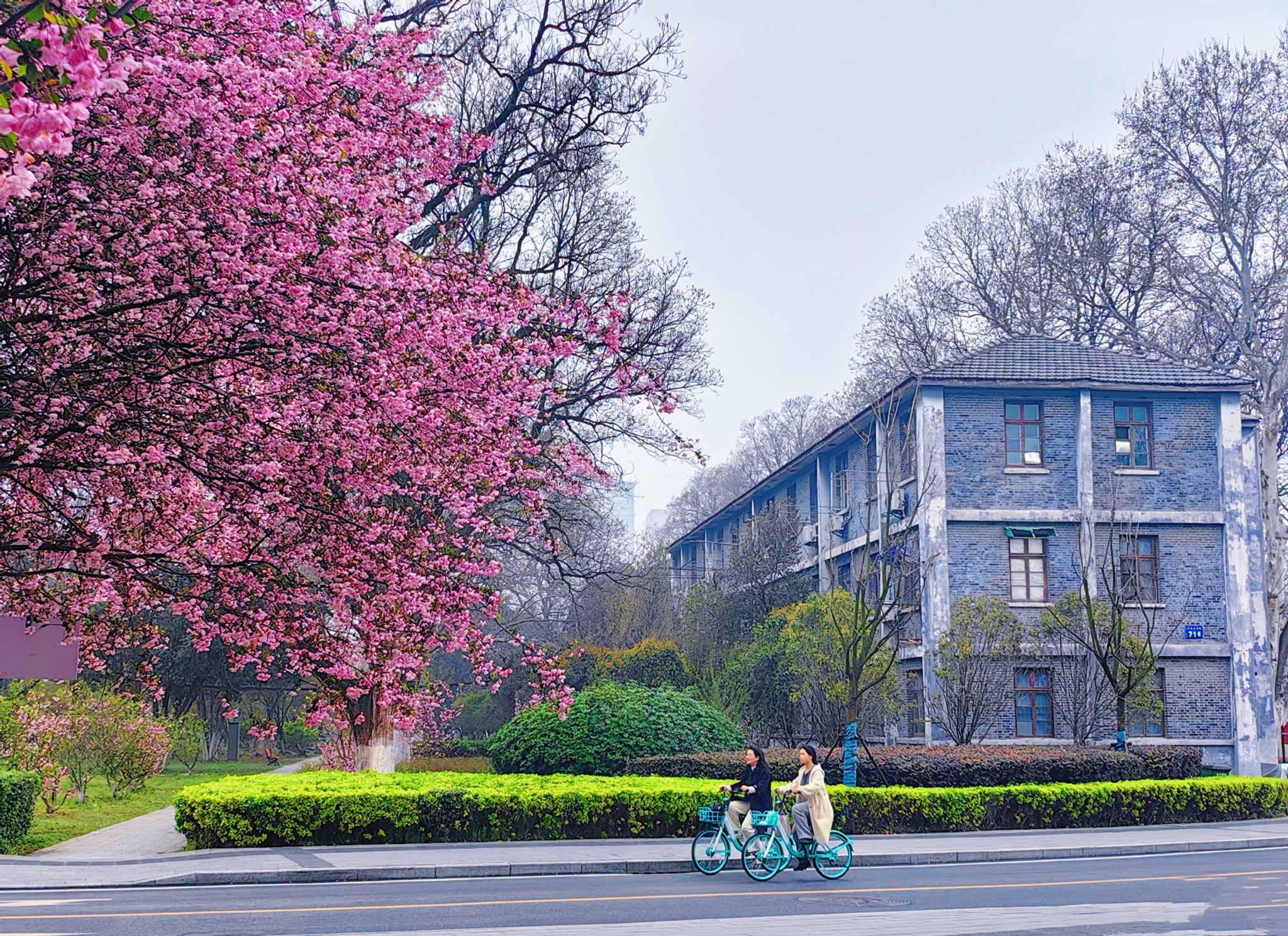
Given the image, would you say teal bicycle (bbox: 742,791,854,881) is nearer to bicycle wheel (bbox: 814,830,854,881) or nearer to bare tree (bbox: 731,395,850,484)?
bicycle wheel (bbox: 814,830,854,881)

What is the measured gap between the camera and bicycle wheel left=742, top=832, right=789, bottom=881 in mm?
15797

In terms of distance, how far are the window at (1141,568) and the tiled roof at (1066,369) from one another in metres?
4.27

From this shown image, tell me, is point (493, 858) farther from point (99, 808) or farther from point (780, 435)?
point (780, 435)

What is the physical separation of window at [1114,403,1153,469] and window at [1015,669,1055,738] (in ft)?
21.2

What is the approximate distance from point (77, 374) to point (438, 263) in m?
4.27

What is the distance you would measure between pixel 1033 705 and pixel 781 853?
20.0 m

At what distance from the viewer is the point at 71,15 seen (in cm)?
448

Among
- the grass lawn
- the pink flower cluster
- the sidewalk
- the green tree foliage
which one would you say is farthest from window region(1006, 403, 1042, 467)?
the pink flower cluster

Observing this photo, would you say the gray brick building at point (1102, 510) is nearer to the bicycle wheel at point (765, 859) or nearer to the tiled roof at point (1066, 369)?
the tiled roof at point (1066, 369)

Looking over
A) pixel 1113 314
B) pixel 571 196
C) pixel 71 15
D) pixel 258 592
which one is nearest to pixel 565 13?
pixel 571 196

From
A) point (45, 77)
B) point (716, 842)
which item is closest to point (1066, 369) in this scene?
point (716, 842)

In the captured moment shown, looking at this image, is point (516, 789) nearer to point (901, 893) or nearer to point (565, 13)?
point (901, 893)

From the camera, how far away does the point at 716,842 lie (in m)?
16.4

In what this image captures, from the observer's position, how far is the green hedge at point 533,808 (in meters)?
18.3
